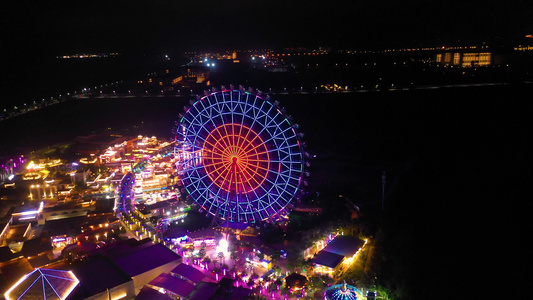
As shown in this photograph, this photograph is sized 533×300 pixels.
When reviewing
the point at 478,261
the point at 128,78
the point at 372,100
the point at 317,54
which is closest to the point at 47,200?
the point at 478,261

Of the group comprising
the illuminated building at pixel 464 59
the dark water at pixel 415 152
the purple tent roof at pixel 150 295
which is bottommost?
the purple tent roof at pixel 150 295

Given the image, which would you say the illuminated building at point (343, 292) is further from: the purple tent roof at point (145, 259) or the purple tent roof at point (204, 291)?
the purple tent roof at point (145, 259)

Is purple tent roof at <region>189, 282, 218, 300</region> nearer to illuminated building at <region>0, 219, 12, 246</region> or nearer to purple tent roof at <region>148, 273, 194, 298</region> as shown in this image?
purple tent roof at <region>148, 273, 194, 298</region>

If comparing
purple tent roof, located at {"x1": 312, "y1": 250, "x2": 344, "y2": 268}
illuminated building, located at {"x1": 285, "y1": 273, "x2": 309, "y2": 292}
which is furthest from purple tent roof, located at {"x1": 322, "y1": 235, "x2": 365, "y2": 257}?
illuminated building, located at {"x1": 285, "y1": 273, "x2": 309, "y2": 292}

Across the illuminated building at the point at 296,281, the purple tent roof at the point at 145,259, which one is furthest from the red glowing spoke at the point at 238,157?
the illuminated building at the point at 296,281

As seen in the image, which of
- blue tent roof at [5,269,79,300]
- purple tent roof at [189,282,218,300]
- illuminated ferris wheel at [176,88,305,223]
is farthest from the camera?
illuminated ferris wheel at [176,88,305,223]

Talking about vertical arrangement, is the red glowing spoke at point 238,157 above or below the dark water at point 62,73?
below

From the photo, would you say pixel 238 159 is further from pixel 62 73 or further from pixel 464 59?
pixel 62 73
